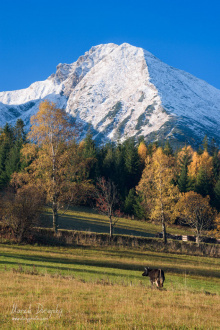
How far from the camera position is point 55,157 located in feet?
110

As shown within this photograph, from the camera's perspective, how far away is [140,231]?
5216cm

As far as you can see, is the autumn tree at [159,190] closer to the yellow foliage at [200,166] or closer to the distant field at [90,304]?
the distant field at [90,304]

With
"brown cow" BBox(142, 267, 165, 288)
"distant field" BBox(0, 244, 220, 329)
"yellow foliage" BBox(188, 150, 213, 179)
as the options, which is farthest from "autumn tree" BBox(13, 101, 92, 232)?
"yellow foliage" BBox(188, 150, 213, 179)

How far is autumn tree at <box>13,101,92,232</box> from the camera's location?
32.6 meters

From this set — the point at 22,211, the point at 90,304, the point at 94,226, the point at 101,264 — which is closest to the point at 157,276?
the point at 90,304

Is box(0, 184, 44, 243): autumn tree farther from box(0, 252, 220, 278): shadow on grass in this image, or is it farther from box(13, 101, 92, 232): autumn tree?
box(0, 252, 220, 278): shadow on grass

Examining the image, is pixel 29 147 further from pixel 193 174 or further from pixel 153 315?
pixel 193 174

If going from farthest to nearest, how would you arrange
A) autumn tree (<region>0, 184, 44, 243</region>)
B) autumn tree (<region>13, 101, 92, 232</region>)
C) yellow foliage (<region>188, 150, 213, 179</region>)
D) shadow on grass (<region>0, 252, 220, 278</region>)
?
yellow foliage (<region>188, 150, 213, 179</region>), autumn tree (<region>13, 101, 92, 232</region>), autumn tree (<region>0, 184, 44, 243</region>), shadow on grass (<region>0, 252, 220, 278</region>)

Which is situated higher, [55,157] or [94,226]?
[55,157]

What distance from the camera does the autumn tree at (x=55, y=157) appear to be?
107 ft

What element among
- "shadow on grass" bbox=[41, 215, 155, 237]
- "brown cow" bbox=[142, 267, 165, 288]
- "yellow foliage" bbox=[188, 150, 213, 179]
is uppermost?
"yellow foliage" bbox=[188, 150, 213, 179]

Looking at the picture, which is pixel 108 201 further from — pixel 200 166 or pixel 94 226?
pixel 200 166

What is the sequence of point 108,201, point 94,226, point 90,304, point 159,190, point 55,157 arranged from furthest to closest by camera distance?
point 94,226
point 159,190
point 108,201
point 55,157
point 90,304

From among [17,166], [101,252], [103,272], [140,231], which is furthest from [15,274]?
[17,166]
